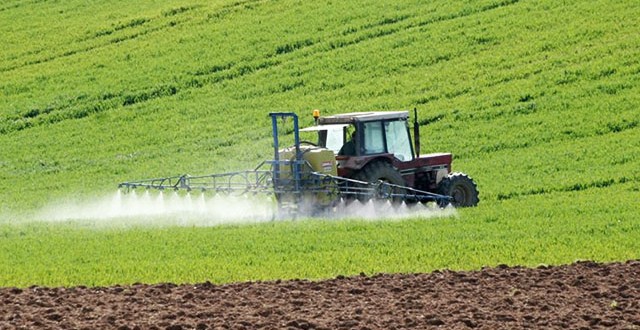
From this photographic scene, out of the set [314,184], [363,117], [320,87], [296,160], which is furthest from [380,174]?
[320,87]

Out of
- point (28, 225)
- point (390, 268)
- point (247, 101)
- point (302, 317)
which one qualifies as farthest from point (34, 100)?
point (302, 317)

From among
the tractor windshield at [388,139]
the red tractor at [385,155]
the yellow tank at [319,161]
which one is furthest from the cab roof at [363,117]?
the yellow tank at [319,161]

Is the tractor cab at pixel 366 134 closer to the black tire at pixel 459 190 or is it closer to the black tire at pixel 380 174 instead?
the black tire at pixel 380 174

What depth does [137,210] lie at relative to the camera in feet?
88.5

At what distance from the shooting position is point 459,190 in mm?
27031

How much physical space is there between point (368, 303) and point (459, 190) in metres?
11.8

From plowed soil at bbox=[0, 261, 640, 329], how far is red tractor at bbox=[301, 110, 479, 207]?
881 centimetres

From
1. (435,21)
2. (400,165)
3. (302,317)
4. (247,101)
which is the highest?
(435,21)

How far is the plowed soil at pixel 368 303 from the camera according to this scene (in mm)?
14273

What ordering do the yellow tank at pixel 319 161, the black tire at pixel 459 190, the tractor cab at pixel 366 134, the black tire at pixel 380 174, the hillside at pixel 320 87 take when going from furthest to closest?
1. the hillside at pixel 320 87
2. the black tire at pixel 459 190
3. the tractor cab at pixel 366 134
4. the black tire at pixel 380 174
5. the yellow tank at pixel 319 161

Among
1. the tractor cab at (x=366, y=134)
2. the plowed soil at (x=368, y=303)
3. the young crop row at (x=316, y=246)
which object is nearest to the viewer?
the plowed soil at (x=368, y=303)

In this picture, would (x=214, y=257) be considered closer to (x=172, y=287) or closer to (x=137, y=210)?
(x=172, y=287)

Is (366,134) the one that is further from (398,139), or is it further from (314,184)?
(314,184)

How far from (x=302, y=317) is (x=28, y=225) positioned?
12382 millimetres
